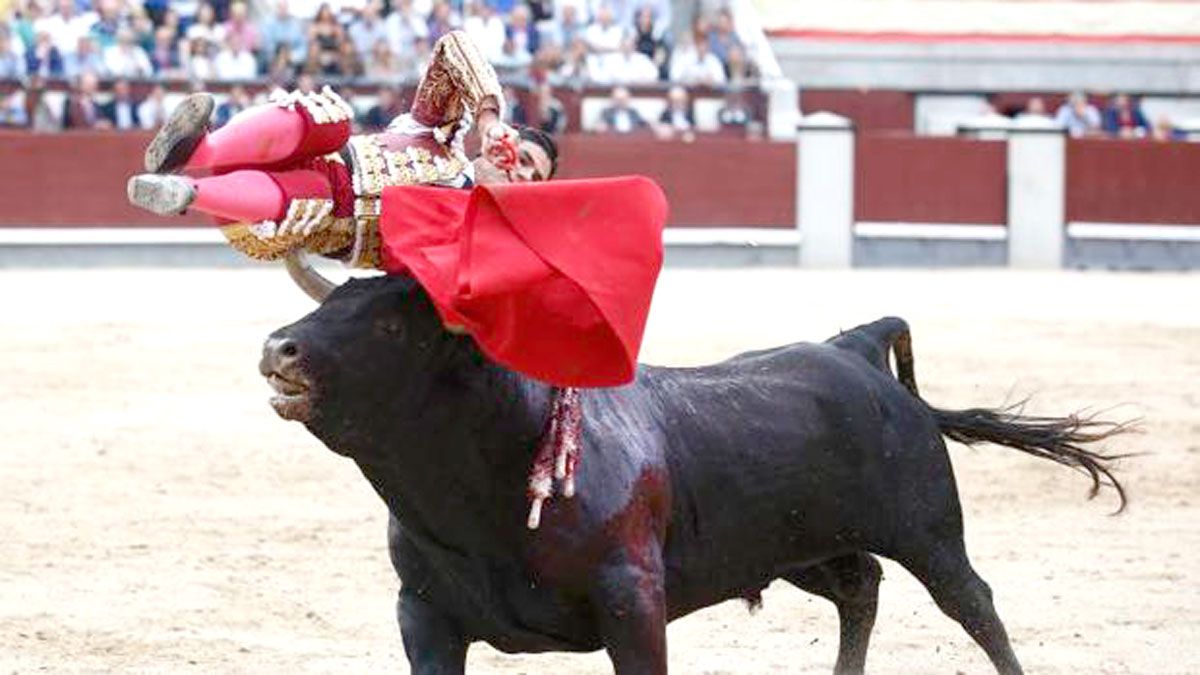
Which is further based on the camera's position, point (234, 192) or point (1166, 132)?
point (1166, 132)

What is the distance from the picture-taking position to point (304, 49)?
58.3 ft

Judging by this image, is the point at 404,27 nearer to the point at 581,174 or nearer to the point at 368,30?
the point at 368,30

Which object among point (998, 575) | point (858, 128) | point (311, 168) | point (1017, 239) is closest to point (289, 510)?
point (998, 575)

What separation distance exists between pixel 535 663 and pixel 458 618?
1.57 metres

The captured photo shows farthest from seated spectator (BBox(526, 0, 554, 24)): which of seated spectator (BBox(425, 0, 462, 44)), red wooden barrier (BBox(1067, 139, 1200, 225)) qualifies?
red wooden barrier (BBox(1067, 139, 1200, 225))

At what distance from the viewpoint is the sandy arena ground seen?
6.05 m

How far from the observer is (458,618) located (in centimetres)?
433

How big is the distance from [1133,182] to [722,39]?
3.00 meters

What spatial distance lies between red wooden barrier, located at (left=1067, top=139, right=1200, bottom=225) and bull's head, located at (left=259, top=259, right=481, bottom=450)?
1487cm

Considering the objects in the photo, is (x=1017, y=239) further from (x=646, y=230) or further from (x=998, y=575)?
(x=646, y=230)

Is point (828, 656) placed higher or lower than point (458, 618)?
lower

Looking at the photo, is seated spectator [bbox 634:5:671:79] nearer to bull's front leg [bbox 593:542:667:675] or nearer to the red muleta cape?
bull's front leg [bbox 593:542:667:675]

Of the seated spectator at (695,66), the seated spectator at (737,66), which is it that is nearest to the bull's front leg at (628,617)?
the seated spectator at (695,66)

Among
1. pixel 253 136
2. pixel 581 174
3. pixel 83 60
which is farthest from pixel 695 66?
pixel 253 136
